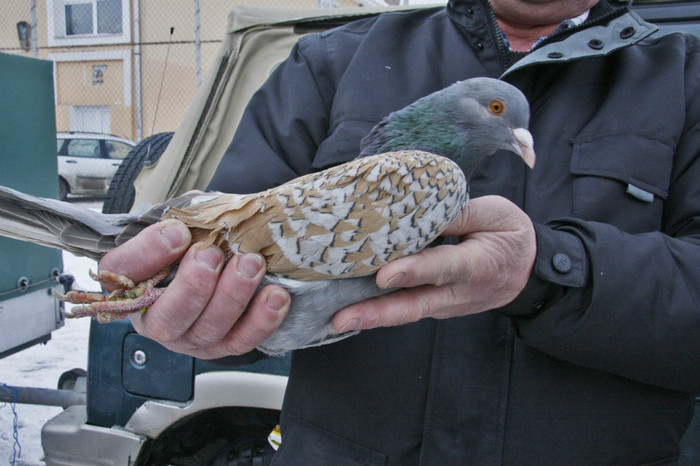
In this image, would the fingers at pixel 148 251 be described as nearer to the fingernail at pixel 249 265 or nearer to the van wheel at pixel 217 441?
the fingernail at pixel 249 265

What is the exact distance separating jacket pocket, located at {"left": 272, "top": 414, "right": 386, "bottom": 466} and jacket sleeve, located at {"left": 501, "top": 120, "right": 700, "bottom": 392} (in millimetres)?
666

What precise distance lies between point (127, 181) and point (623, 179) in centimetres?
381

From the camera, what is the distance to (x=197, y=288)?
1572 mm

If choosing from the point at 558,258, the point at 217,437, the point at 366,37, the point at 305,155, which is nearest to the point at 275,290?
the point at 305,155

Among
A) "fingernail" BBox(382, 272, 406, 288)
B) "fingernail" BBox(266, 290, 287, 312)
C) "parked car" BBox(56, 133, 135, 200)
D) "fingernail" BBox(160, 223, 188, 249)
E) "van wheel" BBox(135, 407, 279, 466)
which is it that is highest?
"fingernail" BBox(160, 223, 188, 249)

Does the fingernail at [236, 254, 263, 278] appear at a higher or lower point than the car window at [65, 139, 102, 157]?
higher

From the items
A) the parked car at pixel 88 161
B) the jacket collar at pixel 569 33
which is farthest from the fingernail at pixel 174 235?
the parked car at pixel 88 161

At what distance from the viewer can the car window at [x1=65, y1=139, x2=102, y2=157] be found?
58.1 ft

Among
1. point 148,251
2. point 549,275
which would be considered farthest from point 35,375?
point 549,275

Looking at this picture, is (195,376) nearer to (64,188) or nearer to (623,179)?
(623,179)

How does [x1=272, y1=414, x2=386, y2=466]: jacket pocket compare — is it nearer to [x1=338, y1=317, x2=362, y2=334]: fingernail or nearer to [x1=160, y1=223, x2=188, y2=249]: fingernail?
[x1=338, y1=317, x2=362, y2=334]: fingernail

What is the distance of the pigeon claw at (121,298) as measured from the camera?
1.63 m

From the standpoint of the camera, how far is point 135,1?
58.2ft

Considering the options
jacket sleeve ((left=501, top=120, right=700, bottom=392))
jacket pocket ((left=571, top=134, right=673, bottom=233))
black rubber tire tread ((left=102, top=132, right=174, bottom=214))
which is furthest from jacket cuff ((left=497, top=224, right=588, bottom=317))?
black rubber tire tread ((left=102, top=132, right=174, bottom=214))
